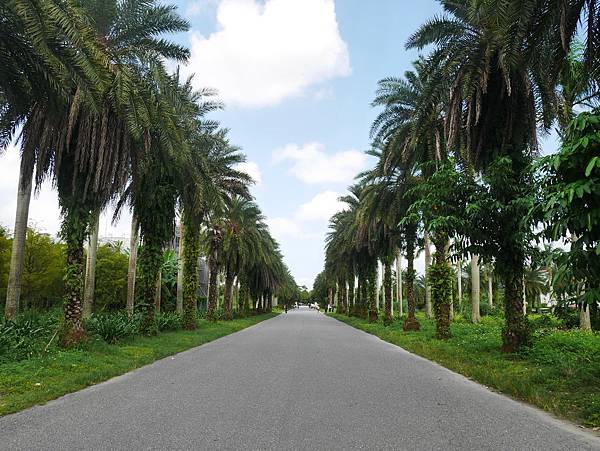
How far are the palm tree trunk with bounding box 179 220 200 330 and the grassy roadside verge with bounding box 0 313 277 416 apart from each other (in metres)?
9.17

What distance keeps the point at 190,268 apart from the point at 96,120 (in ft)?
45.8

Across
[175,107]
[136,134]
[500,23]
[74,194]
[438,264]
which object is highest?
[175,107]

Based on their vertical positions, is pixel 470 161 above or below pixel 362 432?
above

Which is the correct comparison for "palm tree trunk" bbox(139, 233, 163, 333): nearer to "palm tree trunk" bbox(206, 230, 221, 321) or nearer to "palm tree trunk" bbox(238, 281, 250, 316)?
"palm tree trunk" bbox(206, 230, 221, 321)

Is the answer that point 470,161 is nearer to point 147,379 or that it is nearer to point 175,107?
point 175,107

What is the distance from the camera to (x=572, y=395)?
749cm

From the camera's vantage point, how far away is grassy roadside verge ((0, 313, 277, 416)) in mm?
7344

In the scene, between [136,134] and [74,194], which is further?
[74,194]

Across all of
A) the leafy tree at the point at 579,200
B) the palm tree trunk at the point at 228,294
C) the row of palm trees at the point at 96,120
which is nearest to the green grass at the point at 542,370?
the leafy tree at the point at 579,200

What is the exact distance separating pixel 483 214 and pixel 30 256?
30.0 m

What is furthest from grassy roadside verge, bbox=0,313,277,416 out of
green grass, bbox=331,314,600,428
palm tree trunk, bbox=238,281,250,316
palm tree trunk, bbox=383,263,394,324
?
palm tree trunk, bbox=238,281,250,316

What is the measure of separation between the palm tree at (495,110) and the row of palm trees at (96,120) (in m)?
7.87

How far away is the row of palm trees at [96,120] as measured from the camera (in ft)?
28.7

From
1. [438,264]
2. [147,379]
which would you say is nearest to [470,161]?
[438,264]
